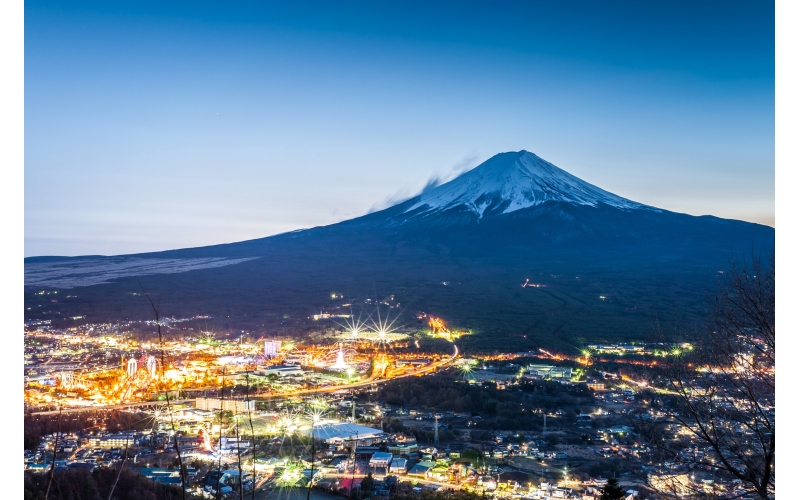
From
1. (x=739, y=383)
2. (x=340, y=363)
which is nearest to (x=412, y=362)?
(x=340, y=363)

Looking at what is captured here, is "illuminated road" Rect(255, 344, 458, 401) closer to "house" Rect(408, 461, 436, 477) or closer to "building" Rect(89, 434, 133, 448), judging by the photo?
"building" Rect(89, 434, 133, 448)

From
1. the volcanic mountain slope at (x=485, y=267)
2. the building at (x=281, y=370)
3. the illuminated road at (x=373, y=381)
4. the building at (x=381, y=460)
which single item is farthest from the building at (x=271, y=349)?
the building at (x=381, y=460)

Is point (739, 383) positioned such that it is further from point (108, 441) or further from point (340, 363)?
point (340, 363)

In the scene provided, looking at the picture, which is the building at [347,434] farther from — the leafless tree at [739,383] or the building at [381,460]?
the leafless tree at [739,383]

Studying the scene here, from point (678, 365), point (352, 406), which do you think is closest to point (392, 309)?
point (352, 406)

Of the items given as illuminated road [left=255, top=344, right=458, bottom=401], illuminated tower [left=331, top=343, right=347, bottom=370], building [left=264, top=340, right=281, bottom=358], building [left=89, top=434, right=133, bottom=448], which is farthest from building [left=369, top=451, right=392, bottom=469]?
building [left=264, top=340, right=281, bottom=358]
